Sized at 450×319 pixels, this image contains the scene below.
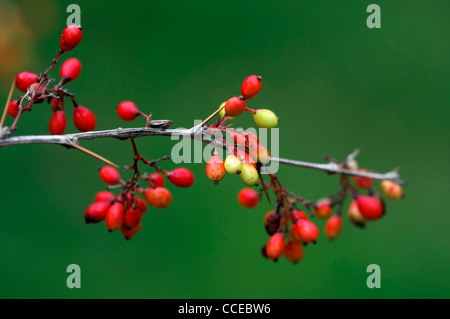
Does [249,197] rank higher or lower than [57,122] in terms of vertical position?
lower

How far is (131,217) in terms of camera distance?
1479 mm

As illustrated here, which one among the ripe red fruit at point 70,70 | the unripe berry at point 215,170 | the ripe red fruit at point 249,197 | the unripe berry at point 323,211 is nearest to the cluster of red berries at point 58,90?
the ripe red fruit at point 70,70

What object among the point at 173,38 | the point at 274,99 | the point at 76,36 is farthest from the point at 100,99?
the point at 76,36

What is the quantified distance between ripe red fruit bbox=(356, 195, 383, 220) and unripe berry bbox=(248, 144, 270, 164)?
62 centimetres

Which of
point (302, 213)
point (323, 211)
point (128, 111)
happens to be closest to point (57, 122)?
point (128, 111)

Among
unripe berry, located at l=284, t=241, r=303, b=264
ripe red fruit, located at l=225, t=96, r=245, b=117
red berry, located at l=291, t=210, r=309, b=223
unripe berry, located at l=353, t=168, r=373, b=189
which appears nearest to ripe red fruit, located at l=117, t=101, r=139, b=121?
ripe red fruit, located at l=225, t=96, r=245, b=117

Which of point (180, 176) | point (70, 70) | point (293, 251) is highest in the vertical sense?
point (70, 70)

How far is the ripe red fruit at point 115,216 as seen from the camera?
1485 millimetres

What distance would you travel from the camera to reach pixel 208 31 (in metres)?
4.32

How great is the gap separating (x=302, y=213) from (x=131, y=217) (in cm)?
57

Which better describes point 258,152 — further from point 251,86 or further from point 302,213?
point 302,213

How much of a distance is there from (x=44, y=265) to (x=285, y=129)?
214cm

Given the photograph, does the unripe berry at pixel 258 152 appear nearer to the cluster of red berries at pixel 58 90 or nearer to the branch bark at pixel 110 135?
the branch bark at pixel 110 135

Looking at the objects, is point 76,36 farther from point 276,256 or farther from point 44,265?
point 44,265
